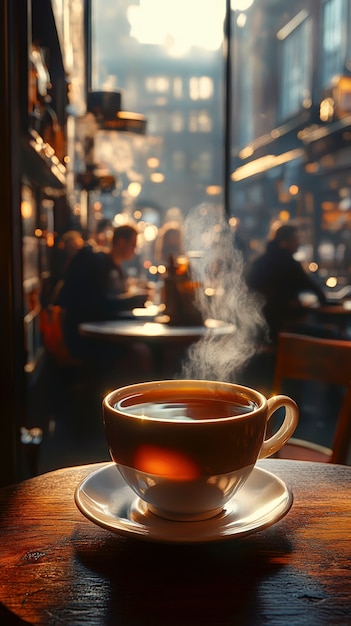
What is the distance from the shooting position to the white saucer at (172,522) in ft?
2.11

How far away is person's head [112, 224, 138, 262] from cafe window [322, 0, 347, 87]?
6.00 m

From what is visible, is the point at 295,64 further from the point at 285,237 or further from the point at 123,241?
the point at 123,241

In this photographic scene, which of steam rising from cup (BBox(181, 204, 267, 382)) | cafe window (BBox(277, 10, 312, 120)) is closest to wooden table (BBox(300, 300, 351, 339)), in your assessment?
steam rising from cup (BBox(181, 204, 267, 382))

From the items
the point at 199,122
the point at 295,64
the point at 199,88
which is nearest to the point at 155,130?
the point at 199,88

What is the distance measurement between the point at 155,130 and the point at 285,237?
7.11m

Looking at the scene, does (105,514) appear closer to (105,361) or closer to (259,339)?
(105,361)

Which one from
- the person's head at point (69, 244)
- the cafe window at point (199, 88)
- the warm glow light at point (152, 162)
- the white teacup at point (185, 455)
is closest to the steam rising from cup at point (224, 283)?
the person's head at point (69, 244)

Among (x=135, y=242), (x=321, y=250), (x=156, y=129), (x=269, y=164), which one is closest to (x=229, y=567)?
(x=135, y=242)

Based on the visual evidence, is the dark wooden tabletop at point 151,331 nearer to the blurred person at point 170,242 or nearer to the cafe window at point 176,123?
the blurred person at point 170,242

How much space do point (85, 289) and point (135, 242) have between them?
0.54 m

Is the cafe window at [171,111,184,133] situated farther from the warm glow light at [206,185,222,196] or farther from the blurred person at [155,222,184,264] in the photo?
the blurred person at [155,222,184,264]

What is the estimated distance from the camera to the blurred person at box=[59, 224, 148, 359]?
3930 millimetres

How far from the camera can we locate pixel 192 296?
316cm

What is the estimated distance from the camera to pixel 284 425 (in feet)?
2.59
